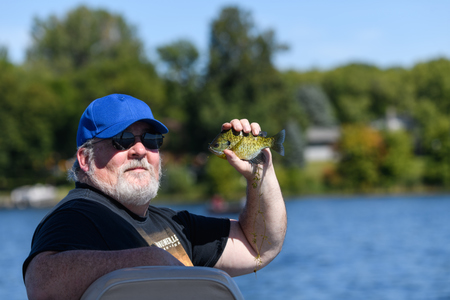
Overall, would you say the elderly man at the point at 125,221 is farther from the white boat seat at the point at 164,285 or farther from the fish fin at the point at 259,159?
the white boat seat at the point at 164,285

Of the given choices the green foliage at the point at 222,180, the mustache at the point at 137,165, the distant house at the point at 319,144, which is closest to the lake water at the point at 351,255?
the green foliage at the point at 222,180

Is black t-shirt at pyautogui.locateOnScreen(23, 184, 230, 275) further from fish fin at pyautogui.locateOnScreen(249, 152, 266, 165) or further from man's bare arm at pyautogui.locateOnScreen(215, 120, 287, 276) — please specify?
fish fin at pyautogui.locateOnScreen(249, 152, 266, 165)

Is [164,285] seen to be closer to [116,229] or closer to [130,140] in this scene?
[116,229]

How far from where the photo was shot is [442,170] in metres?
53.7

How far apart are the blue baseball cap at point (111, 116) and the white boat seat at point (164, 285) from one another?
38.6 inches

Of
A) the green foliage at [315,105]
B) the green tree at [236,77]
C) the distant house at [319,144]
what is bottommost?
the distant house at [319,144]

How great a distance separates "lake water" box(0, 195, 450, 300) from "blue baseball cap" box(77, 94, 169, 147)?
54.1 feet

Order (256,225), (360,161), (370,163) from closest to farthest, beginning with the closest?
(256,225) → (370,163) → (360,161)

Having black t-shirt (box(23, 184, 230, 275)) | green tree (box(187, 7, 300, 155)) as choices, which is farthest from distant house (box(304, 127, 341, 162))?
black t-shirt (box(23, 184, 230, 275))

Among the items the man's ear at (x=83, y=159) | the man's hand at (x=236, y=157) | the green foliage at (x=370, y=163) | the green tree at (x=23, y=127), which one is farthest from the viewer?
the green foliage at (x=370, y=163)

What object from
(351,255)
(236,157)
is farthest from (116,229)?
(351,255)

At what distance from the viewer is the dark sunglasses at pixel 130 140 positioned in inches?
103

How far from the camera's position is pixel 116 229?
7.98 feet

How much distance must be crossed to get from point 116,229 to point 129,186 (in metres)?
0.26
